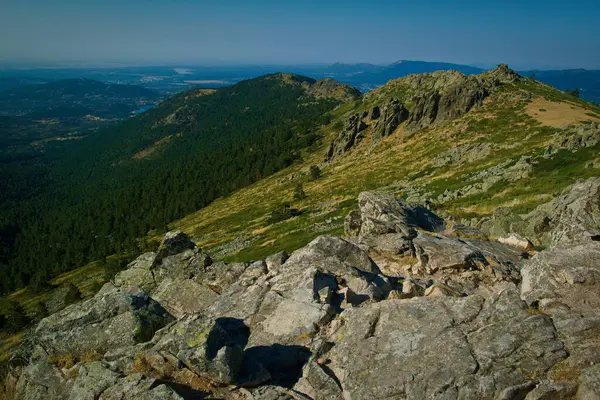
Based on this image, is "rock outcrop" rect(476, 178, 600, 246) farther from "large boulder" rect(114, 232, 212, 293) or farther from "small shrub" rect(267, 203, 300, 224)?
"small shrub" rect(267, 203, 300, 224)

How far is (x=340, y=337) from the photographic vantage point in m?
14.6

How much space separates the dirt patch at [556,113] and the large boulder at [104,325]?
8697 centimetres

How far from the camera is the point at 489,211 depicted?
1711 inches

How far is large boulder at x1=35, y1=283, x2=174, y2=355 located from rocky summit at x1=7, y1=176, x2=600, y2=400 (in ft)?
0.17

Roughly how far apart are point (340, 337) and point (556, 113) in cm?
9598

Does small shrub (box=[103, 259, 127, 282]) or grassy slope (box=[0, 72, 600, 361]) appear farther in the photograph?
small shrub (box=[103, 259, 127, 282])

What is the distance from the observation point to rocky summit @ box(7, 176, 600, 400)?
11516mm

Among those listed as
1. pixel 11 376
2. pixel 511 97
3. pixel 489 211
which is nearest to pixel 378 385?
pixel 11 376

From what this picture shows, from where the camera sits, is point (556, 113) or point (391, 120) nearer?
point (556, 113)

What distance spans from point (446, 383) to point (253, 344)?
8.20 m

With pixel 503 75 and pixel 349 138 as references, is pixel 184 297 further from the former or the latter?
pixel 503 75

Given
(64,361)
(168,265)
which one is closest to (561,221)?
(168,265)

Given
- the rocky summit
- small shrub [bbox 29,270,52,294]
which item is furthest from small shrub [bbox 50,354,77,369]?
small shrub [bbox 29,270,52,294]

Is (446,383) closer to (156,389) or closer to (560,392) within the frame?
(560,392)
